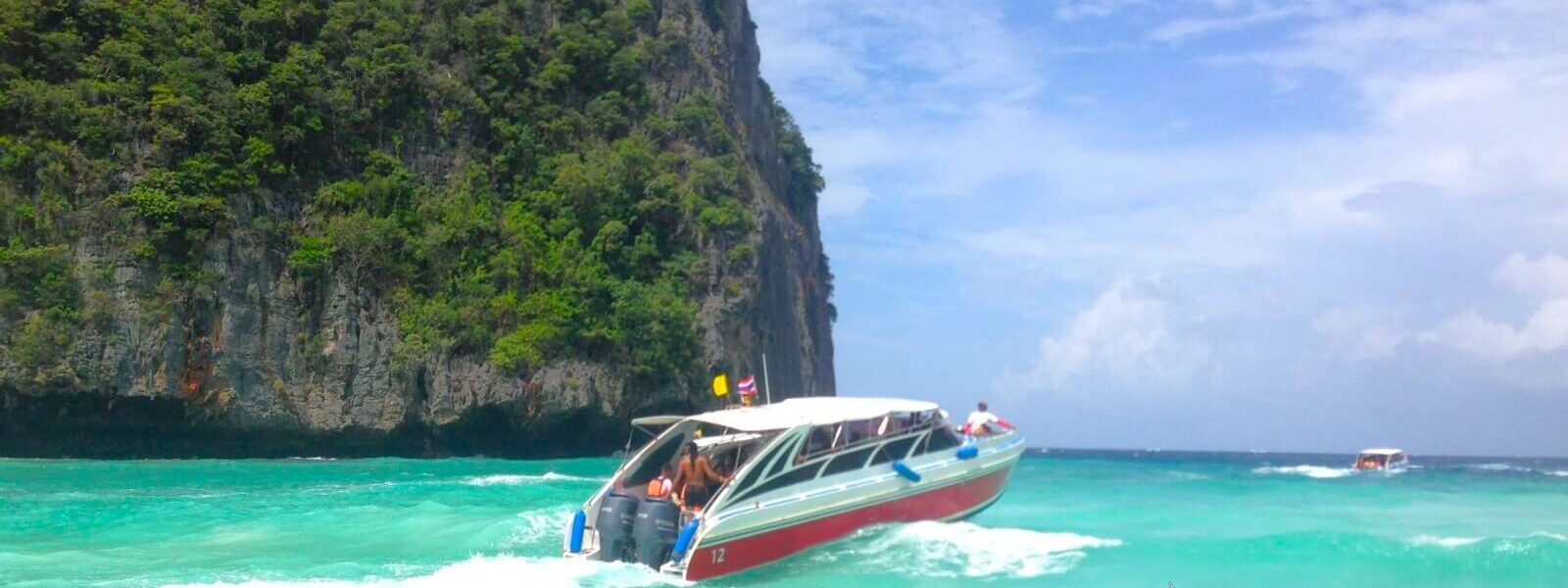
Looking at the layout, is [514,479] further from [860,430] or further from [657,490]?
[657,490]

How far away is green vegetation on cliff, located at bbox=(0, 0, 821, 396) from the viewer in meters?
31.7

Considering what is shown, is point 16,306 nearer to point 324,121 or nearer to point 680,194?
point 324,121

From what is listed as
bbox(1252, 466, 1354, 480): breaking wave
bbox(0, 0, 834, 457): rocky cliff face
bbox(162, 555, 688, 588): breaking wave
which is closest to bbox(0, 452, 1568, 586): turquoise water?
bbox(162, 555, 688, 588): breaking wave

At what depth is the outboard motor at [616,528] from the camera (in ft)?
40.5

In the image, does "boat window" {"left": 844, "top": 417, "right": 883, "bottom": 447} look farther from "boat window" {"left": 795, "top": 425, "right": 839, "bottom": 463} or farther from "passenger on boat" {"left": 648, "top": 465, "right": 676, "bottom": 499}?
"passenger on boat" {"left": 648, "top": 465, "right": 676, "bottom": 499}

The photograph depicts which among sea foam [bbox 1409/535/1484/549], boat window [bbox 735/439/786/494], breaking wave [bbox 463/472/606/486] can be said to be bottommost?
breaking wave [bbox 463/472/606/486]

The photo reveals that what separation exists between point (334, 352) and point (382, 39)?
10066mm

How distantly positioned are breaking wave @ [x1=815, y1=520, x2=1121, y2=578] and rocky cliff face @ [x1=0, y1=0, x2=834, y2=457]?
22419mm

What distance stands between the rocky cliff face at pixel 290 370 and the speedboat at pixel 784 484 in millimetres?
21224

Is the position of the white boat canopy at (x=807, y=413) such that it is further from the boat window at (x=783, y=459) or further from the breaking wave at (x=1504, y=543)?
the breaking wave at (x=1504, y=543)

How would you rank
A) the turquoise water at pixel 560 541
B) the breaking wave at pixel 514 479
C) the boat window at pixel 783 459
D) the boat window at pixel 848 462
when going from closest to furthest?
the turquoise water at pixel 560 541
the boat window at pixel 783 459
the boat window at pixel 848 462
the breaking wave at pixel 514 479

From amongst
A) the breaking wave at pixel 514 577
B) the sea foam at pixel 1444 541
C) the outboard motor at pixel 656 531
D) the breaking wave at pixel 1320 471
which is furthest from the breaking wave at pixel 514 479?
the breaking wave at pixel 1320 471

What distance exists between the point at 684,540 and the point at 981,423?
706 cm

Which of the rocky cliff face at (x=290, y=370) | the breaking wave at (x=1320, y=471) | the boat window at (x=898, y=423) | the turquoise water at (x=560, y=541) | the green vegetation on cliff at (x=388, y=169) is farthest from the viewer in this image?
the breaking wave at (x=1320, y=471)
